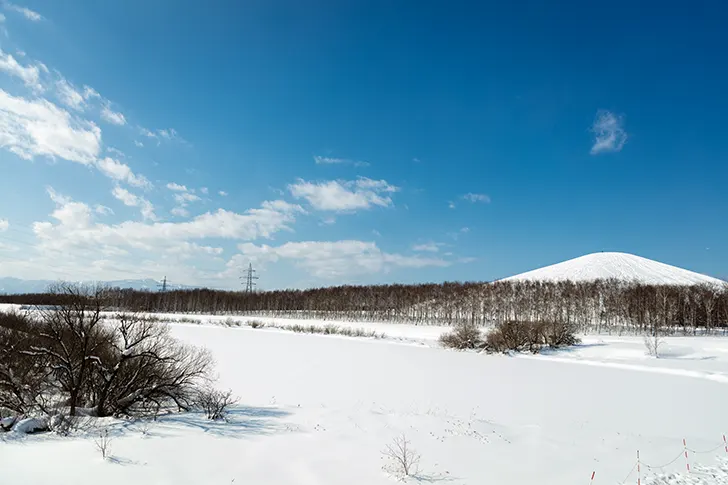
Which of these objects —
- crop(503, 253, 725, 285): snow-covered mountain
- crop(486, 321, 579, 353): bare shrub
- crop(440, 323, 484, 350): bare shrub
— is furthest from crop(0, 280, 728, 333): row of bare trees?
crop(503, 253, 725, 285): snow-covered mountain

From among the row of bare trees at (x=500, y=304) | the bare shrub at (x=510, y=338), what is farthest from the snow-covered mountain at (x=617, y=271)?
the bare shrub at (x=510, y=338)

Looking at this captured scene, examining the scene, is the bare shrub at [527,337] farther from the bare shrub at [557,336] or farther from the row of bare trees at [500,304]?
the row of bare trees at [500,304]

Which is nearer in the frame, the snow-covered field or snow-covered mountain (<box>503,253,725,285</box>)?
the snow-covered field

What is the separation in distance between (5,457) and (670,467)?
16.5 meters

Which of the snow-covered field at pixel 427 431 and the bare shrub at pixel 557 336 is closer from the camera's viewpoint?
the snow-covered field at pixel 427 431

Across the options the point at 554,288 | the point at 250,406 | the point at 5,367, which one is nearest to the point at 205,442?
the point at 250,406

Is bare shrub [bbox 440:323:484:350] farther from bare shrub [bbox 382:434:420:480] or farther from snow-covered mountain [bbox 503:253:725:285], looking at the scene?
snow-covered mountain [bbox 503:253:725:285]

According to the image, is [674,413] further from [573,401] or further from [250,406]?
[250,406]

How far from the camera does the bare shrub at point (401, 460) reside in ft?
29.9

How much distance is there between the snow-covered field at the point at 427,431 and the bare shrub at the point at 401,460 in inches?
9.3

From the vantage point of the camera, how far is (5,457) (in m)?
8.39

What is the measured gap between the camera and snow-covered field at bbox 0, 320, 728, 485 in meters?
8.83

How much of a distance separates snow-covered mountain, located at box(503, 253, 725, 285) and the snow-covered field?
85.6 meters

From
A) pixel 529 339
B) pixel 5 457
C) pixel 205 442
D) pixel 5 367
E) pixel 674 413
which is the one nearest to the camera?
pixel 5 457
